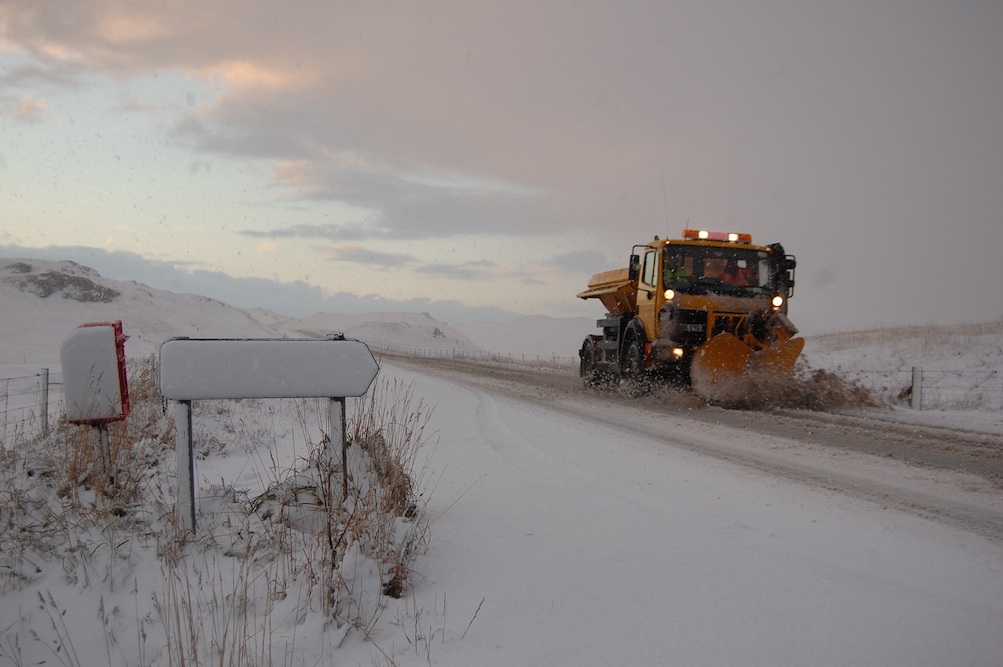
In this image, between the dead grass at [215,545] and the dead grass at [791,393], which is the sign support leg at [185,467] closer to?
the dead grass at [215,545]

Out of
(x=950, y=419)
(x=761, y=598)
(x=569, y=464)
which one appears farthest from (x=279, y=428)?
(x=950, y=419)

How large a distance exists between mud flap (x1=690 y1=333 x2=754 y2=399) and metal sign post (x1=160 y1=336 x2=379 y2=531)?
28.3 ft

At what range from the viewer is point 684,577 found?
3.35 meters

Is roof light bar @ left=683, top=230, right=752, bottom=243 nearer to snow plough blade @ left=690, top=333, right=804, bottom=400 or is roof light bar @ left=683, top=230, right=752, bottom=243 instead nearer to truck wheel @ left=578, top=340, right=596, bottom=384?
snow plough blade @ left=690, top=333, right=804, bottom=400

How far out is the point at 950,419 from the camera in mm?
9930

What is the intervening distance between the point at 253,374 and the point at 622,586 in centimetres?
228

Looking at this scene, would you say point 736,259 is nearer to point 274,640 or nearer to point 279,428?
point 279,428

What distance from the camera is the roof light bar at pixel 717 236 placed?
12.5m

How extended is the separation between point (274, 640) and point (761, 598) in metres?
2.20

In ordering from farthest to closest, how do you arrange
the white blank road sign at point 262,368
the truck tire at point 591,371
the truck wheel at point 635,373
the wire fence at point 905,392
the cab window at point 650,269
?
1. the truck tire at point 591,371
2. the truck wheel at point 635,373
3. the cab window at point 650,269
4. the wire fence at point 905,392
5. the white blank road sign at point 262,368

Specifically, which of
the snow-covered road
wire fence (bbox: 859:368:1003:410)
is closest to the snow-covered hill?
wire fence (bbox: 859:368:1003:410)

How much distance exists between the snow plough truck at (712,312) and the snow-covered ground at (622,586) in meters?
5.78

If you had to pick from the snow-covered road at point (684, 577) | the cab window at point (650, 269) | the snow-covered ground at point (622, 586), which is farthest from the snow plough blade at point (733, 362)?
the snow-covered road at point (684, 577)

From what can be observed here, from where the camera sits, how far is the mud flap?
37.0ft
